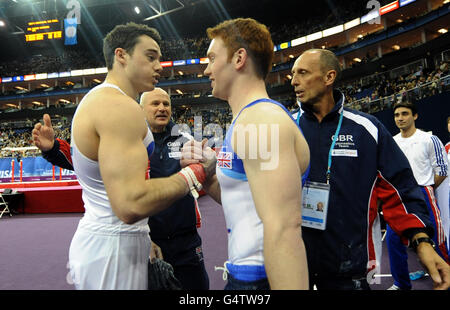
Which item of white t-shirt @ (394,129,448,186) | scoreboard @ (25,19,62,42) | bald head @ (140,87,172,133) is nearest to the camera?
bald head @ (140,87,172,133)

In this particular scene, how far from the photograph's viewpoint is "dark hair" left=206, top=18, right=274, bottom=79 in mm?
1220

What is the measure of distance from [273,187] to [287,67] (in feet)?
105

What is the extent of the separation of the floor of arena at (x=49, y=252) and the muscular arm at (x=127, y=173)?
8.08ft

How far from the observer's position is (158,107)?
2752mm

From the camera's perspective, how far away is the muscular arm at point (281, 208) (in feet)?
3.00

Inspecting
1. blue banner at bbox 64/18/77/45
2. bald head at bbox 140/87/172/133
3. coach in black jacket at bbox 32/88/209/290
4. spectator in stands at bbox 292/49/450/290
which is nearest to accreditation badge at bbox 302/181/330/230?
spectator in stands at bbox 292/49/450/290

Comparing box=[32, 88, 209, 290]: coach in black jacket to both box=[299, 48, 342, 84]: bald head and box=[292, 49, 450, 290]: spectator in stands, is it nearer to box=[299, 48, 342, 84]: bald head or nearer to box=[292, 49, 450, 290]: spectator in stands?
box=[292, 49, 450, 290]: spectator in stands

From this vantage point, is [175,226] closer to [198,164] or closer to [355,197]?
[198,164]

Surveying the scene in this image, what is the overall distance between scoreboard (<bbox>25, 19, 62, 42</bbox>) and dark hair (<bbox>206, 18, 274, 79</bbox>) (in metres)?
27.6

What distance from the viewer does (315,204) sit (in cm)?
161

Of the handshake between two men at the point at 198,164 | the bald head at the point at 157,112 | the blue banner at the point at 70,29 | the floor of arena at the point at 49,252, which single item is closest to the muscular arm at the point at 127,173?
the handshake between two men at the point at 198,164

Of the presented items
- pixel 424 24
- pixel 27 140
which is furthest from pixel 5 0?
pixel 424 24

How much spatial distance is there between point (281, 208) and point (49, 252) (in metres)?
5.31

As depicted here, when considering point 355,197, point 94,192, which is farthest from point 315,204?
point 94,192
